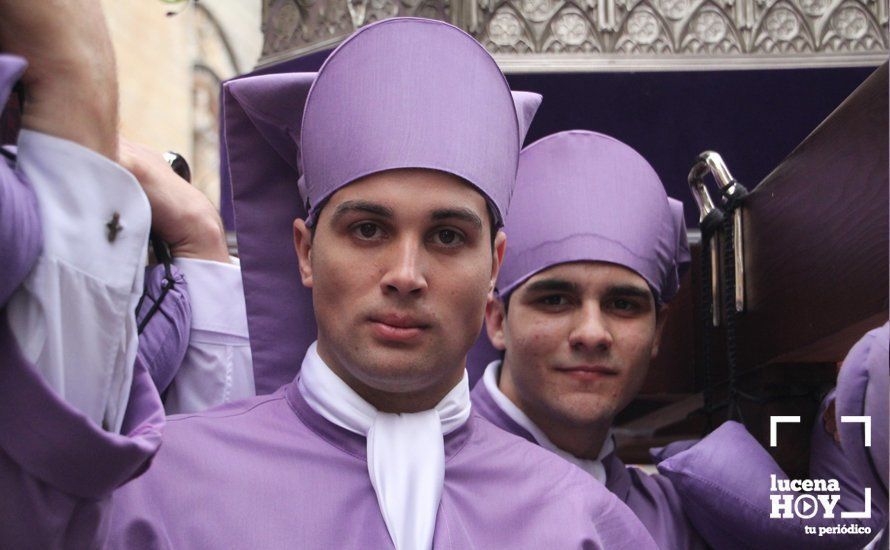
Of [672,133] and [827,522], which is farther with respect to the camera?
[672,133]

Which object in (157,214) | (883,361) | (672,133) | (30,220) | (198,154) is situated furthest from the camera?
(198,154)

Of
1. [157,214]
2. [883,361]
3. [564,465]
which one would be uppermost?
[157,214]

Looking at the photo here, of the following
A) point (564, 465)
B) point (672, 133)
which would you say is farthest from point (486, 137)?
point (672, 133)

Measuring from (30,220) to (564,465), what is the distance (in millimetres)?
938

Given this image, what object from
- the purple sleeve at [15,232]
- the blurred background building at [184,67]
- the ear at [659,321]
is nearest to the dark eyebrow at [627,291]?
the ear at [659,321]

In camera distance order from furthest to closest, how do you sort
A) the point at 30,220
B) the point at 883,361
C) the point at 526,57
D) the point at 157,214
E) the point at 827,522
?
the point at 526,57, the point at 827,522, the point at 157,214, the point at 883,361, the point at 30,220

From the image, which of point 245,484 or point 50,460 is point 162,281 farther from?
point 50,460

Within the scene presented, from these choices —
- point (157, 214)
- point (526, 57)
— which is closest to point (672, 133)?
point (526, 57)

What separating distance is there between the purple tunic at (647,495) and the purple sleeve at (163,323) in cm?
65

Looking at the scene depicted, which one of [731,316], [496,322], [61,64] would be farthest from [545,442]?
[61,64]

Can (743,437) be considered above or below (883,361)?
below

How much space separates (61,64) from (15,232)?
0.56 ft

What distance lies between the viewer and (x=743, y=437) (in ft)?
7.26

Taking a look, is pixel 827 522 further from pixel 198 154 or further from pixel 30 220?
pixel 198 154
